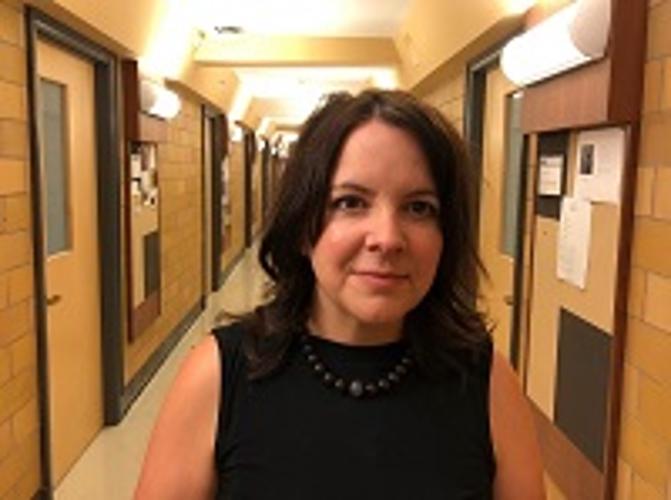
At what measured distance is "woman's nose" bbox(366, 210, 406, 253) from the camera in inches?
35.9

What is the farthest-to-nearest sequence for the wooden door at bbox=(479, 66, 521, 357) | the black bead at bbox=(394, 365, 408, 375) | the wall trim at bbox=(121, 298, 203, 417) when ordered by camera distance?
the wall trim at bbox=(121, 298, 203, 417) < the wooden door at bbox=(479, 66, 521, 357) < the black bead at bbox=(394, 365, 408, 375)

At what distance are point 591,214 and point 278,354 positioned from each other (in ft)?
5.43

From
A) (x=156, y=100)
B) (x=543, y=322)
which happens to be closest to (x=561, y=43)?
(x=543, y=322)

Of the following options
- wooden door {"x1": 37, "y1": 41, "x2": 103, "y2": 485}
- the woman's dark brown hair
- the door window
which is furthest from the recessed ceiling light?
the woman's dark brown hair

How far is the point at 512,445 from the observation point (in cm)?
103

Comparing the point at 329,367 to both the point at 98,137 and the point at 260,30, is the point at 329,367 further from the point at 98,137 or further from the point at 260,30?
the point at 260,30

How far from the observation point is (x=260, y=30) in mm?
5922

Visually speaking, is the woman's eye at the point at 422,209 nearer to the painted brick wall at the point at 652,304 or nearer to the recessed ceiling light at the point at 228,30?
the painted brick wall at the point at 652,304

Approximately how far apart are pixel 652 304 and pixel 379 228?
127 cm

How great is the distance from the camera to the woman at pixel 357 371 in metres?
0.94

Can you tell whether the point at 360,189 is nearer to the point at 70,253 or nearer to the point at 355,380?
the point at 355,380

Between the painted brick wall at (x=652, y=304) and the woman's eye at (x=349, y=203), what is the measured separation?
1.17m

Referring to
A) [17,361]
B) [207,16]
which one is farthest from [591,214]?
[207,16]

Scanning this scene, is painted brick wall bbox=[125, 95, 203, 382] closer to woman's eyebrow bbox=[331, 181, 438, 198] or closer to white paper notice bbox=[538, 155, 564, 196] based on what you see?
white paper notice bbox=[538, 155, 564, 196]
